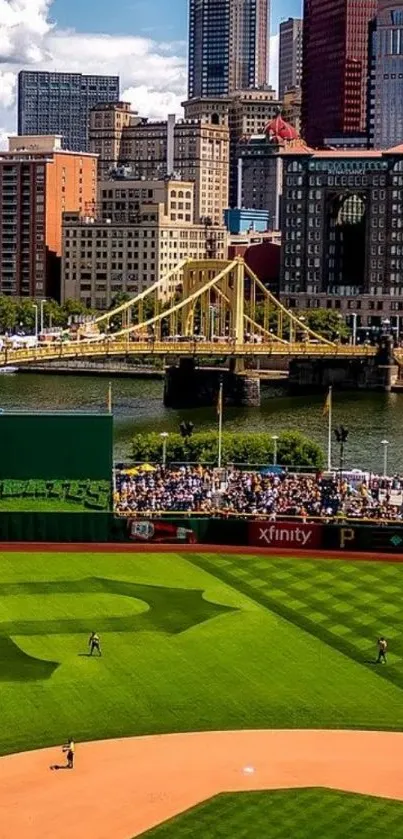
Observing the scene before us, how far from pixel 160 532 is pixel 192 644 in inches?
493

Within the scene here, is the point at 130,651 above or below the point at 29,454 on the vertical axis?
below

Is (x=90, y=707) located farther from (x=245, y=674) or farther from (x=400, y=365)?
(x=400, y=365)

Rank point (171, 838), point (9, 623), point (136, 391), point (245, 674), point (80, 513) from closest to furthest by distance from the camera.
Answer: point (171, 838), point (245, 674), point (9, 623), point (80, 513), point (136, 391)

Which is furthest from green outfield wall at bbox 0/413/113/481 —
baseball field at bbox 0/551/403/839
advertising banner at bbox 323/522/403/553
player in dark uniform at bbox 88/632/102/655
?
player in dark uniform at bbox 88/632/102/655

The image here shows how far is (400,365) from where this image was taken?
150 m

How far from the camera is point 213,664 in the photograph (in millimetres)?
43844

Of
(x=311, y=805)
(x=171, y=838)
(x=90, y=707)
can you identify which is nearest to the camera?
(x=171, y=838)

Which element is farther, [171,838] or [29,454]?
[29,454]

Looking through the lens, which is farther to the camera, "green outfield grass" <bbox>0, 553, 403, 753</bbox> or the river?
the river

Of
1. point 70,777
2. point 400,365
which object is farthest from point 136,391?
point 70,777

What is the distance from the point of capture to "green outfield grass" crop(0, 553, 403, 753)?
39719 mm

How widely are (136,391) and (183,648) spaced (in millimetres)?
98907

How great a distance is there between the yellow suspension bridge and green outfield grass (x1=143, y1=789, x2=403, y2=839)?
79.2 m

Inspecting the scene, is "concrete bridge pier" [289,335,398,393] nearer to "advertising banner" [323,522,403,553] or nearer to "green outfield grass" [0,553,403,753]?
"advertising banner" [323,522,403,553]
